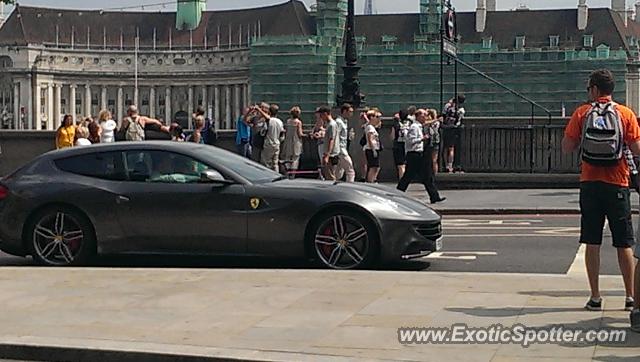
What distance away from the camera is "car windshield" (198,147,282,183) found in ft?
39.6

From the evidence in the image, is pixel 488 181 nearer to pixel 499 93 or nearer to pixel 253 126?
pixel 253 126

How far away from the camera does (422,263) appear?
12.3 m

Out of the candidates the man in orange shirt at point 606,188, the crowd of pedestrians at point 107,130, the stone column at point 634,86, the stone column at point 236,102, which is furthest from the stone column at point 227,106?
the man in orange shirt at point 606,188

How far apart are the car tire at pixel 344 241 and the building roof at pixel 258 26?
123003mm

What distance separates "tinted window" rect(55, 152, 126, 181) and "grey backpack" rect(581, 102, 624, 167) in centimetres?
576

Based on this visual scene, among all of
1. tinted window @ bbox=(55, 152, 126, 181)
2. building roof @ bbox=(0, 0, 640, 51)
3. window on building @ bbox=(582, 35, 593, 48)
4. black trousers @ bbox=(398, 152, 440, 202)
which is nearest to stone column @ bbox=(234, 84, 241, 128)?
building roof @ bbox=(0, 0, 640, 51)

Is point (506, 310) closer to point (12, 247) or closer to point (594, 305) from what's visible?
point (594, 305)

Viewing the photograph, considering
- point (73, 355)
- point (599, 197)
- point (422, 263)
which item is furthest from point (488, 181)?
point (73, 355)

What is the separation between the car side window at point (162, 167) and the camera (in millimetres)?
12055

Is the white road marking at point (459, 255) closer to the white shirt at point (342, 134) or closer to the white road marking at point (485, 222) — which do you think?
the white road marking at point (485, 222)

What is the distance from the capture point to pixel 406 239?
11.5m

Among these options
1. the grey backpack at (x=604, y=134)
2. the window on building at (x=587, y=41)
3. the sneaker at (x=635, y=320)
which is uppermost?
the window on building at (x=587, y=41)

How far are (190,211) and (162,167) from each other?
0.71m

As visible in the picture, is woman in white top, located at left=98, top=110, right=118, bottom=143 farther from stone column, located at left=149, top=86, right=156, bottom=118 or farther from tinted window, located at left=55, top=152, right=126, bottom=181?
stone column, located at left=149, top=86, right=156, bottom=118
